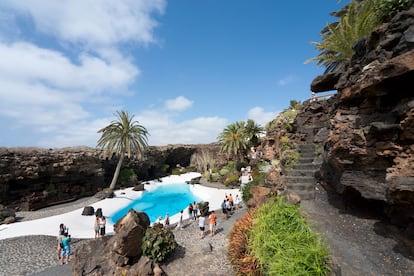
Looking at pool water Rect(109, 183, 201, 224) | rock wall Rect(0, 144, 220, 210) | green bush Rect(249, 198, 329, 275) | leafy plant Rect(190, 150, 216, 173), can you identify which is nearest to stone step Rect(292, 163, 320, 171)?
green bush Rect(249, 198, 329, 275)

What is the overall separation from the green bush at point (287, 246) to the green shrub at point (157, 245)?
4.33 metres

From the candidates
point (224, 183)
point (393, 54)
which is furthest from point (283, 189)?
point (224, 183)

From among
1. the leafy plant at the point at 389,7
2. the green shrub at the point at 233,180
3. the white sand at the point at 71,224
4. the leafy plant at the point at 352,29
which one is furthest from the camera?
Answer: the green shrub at the point at 233,180

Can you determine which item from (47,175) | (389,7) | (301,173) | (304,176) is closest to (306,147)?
(301,173)

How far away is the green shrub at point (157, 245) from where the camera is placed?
830 centimetres

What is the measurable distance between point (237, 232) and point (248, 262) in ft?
4.52

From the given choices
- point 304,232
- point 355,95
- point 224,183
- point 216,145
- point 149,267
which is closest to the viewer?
point 304,232

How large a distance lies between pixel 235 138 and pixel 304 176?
21.3 meters

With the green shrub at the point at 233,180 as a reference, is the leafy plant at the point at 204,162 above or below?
above

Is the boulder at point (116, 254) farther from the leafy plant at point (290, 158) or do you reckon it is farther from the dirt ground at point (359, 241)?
the leafy plant at point (290, 158)

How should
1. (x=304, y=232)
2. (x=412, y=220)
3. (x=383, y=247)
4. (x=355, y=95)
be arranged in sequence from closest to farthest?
(x=412, y=220), (x=383, y=247), (x=304, y=232), (x=355, y=95)

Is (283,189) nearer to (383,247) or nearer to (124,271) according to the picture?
(383,247)

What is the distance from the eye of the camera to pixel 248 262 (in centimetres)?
596

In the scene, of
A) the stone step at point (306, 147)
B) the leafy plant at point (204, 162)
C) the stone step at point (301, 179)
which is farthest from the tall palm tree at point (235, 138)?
the stone step at point (301, 179)
